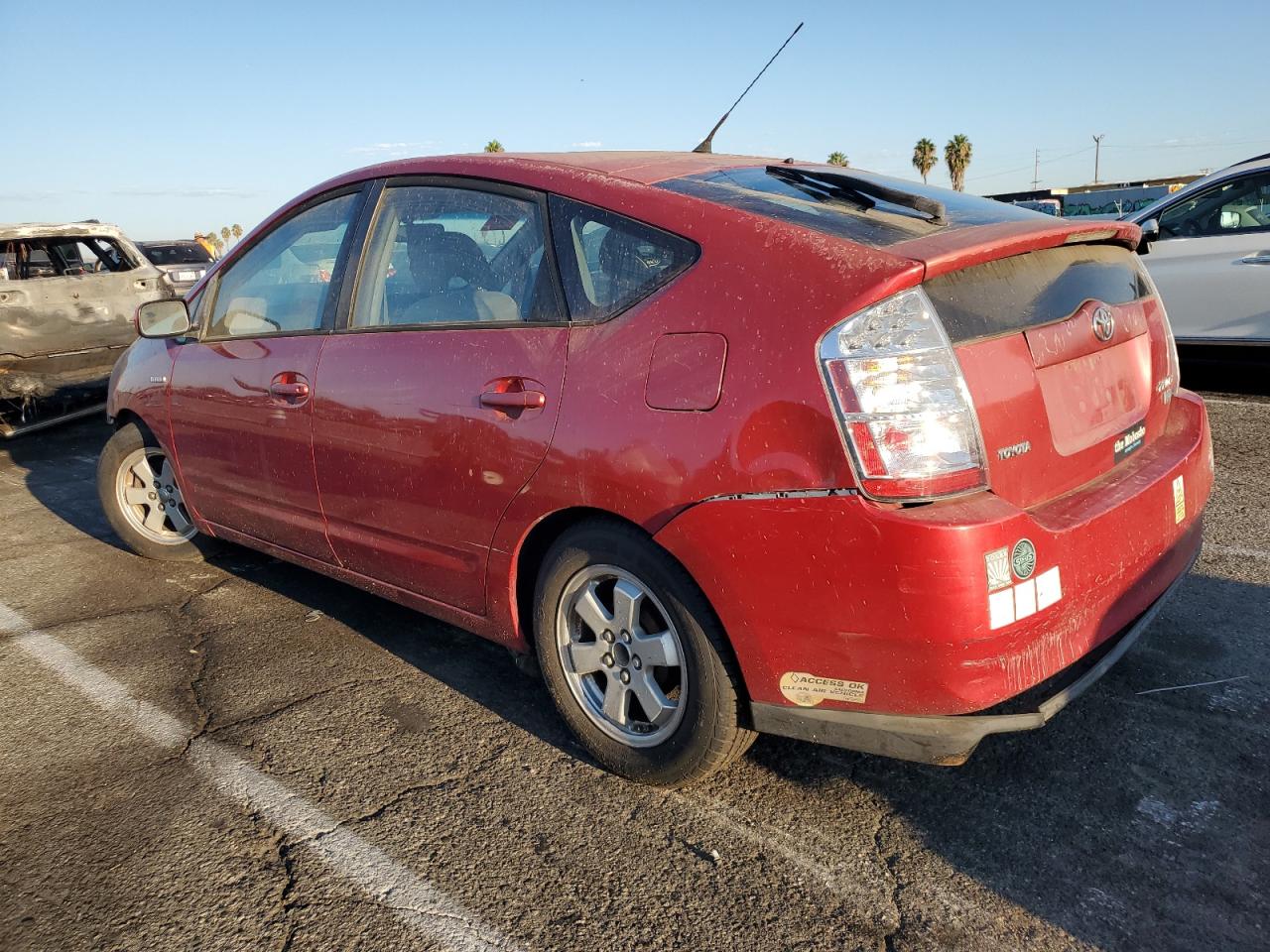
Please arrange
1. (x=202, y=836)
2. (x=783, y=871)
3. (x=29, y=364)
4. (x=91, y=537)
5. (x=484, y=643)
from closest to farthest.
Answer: (x=783, y=871)
(x=202, y=836)
(x=484, y=643)
(x=91, y=537)
(x=29, y=364)

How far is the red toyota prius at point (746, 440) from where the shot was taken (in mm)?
2146

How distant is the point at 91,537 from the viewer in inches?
212

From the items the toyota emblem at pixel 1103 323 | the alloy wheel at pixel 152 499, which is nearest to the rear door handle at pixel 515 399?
the toyota emblem at pixel 1103 323

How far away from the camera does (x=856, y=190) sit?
9.23 ft

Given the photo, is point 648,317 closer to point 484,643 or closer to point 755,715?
point 755,715

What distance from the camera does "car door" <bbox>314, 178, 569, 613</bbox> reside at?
277 centimetres

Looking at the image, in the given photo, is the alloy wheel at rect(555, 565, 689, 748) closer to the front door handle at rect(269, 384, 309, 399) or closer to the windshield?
the front door handle at rect(269, 384, 309, 399)

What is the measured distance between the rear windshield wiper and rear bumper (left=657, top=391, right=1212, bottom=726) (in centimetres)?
83

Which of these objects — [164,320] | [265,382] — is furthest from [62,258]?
[265,382]

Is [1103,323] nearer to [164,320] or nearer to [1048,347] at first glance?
[1048,347]

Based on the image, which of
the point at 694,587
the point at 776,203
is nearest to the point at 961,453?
the point at 694,587

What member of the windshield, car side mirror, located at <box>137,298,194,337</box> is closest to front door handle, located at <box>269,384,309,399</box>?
car side mirror, located at <box>137,298,194,337</box>

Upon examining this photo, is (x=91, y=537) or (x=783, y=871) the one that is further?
(x=91, y=537)

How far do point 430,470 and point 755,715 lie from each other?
1246mm
